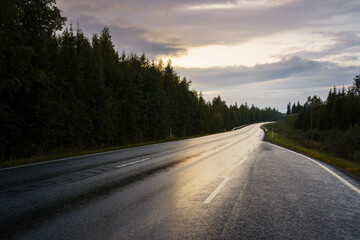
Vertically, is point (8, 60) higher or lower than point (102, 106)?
higher

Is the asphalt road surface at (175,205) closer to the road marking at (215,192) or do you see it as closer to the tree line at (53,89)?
the road marking at (215,192)

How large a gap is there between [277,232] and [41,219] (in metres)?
3.74

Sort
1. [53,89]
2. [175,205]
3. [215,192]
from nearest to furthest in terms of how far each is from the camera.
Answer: [175,205] < [215,192] < [53,89]

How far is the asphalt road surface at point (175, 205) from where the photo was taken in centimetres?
386

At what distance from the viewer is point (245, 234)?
377 centimetres

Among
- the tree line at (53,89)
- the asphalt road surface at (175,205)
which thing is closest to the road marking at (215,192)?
the asphalt road surface at (175,205)

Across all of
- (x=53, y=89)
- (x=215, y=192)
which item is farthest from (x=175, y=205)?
(x=53, y=89)

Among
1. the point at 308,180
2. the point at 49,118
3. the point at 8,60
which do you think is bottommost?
the point at 308,180

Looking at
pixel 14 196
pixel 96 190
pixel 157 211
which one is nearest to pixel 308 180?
pixel 157 211

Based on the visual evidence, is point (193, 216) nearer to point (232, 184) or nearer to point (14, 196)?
point (232, 184)

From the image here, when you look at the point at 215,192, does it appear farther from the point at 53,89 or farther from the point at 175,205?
the point at 53,89

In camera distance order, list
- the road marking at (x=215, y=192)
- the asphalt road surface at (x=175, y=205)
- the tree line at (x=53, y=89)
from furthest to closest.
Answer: the tree line at (x=53, y=89) → the road marking at (x=215, y=192) → the asphalt road surface at (x=175, y=205)

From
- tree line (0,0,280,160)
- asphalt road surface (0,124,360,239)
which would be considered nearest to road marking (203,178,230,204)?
asphalt road surface (0,124,360,239)

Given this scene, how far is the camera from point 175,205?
17.1 feet
